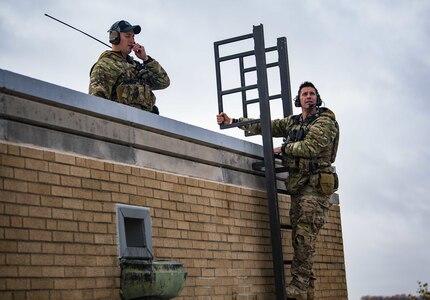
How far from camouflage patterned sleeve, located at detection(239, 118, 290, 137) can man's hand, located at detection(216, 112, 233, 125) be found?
16 centimetres

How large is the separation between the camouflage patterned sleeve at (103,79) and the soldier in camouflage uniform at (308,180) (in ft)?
6.79

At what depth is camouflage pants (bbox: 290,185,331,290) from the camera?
9031 mm

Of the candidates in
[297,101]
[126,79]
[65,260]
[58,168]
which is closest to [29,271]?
[65,260]

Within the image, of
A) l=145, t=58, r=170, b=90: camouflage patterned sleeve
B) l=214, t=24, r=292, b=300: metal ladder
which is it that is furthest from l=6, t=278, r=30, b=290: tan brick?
l=214, t=24, r=292, b=300: metal ladder

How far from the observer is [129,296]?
6777 mm

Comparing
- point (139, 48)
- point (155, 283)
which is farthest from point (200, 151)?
point (155, 283)

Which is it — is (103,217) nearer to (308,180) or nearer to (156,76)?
(156,76)

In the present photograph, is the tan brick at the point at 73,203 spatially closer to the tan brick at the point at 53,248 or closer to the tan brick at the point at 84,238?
the tan brick at the point at 84,238

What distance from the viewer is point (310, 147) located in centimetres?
891

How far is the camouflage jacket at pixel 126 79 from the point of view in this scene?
319 inches

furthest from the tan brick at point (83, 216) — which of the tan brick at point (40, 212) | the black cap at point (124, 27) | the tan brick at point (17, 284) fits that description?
the black cap at point (124, 27)

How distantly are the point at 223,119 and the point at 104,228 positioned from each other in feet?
10.6

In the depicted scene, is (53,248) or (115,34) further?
(115,34)

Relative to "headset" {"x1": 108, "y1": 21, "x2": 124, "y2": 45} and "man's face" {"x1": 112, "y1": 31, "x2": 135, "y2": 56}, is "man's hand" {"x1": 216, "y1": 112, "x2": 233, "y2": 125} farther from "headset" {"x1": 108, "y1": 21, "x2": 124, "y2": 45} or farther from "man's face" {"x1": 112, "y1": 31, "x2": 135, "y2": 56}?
"headset" {"x1": 108, "y1": 21, "x2": 124, "y2": 45}
